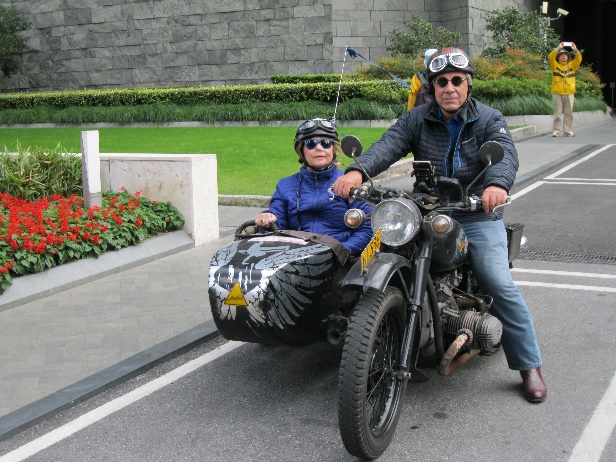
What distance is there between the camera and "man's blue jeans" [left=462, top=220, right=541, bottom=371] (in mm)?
4582

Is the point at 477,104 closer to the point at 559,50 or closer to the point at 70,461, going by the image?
the point at 70,461

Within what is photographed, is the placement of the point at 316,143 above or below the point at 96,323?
above

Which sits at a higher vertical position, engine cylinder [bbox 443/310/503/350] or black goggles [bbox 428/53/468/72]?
black goggles [bbox 428/53/468/72]

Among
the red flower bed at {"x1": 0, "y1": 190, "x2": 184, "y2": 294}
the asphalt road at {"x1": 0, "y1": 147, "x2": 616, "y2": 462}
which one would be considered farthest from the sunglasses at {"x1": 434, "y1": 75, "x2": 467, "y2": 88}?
the red flower bed at {"x1": 0, "y1": 190, "x2": 184, "y2": 294}

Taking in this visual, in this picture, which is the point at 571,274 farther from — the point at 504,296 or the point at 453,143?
the point at 453,143

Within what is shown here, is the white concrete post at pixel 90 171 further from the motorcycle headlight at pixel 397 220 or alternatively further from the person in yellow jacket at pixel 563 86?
the person in yellow jacket at pixel 563 86

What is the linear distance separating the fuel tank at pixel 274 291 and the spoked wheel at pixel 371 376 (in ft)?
1.83

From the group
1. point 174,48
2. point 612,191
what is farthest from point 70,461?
point 174,48

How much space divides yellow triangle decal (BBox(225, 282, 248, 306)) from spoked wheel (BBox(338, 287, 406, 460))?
714 millimetres

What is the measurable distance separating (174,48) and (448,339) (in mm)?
24086

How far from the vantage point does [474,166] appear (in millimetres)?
4672

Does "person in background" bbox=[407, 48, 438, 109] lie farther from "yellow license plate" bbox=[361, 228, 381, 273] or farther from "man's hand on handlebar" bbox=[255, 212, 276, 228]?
"yellow license plate" bbox=[361, 228, 381, 273]

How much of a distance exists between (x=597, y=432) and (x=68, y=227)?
197 inches

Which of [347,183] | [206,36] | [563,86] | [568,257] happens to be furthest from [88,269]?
[206,36]
